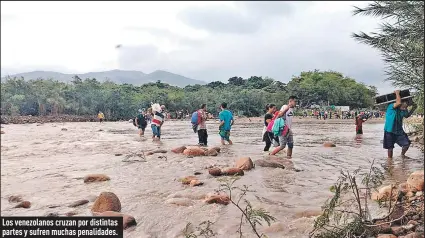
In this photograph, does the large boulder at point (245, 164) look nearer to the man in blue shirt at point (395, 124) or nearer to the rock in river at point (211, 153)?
the rock in river at point (211, 153)

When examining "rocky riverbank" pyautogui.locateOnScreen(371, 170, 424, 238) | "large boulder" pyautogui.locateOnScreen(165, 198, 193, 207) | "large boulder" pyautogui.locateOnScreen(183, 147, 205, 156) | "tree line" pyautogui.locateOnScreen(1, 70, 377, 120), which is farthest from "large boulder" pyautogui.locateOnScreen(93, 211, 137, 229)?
"tree line" pyautogui.locateOnScreen(1, 70, 377, 120)

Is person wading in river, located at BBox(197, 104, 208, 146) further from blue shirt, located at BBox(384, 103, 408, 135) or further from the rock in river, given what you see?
blue shirt, located at BBox(384, 103, 408, 135)

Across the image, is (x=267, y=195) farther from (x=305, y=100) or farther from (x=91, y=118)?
(x=305, y=100)

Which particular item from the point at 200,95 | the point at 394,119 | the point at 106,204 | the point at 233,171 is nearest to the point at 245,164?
the point at 233,171

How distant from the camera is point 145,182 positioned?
22.2ft

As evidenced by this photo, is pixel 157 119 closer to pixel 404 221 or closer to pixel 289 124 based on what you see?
pixel 289 124

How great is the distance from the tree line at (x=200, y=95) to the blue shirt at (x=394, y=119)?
25984 millimetres

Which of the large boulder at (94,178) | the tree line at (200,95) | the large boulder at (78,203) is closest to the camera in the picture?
the large boulder at (78,203)

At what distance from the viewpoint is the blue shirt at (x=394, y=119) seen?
7613 mm

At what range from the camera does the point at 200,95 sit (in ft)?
168

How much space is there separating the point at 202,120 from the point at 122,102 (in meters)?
38.2

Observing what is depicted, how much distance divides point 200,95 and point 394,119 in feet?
144

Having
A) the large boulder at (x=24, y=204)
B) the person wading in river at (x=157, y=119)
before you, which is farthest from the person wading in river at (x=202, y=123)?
the large boulder at (x=24, y=204)

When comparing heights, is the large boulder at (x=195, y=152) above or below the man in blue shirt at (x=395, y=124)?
below
